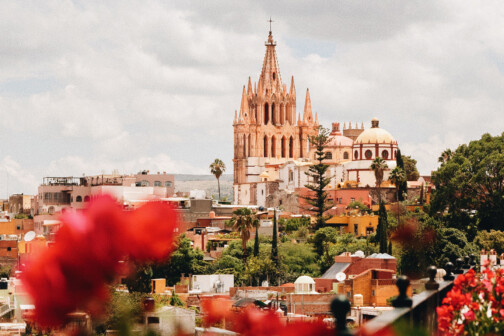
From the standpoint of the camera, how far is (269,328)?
210 cm

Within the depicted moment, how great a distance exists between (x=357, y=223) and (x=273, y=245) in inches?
508

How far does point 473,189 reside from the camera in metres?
50.3

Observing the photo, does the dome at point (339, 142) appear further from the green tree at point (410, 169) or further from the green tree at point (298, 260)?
the green tree at point (298, 260)

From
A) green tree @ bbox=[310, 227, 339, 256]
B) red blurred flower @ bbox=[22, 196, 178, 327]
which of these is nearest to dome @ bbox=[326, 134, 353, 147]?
green tree @ bbox=[310, 227, 339, 256]

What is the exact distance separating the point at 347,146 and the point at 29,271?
269 feet

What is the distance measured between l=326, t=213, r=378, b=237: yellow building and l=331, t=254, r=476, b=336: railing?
5259 centimetres

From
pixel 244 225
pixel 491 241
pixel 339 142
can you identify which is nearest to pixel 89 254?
pixel 491 241

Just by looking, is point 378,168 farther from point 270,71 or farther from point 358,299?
point 270,71

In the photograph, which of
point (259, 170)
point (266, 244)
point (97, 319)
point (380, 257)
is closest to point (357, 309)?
point (380, 257)

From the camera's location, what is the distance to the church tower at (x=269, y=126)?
9450 centimetres

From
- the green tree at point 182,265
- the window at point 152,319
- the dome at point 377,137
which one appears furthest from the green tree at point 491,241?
the window at point 152,319

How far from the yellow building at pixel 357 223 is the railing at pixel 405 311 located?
173ft

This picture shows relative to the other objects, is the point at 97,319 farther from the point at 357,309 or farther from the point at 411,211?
the point at 411,211

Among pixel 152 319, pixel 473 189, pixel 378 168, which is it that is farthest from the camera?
pixel 378 168
